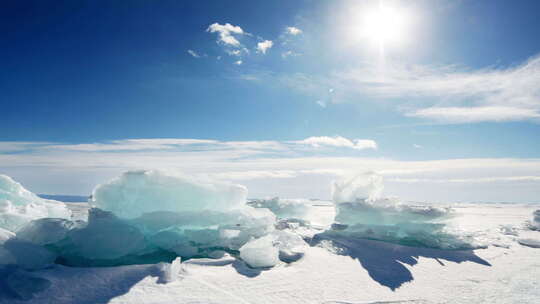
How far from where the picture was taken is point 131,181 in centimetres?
726

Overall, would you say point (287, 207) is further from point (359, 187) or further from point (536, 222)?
point (536, 222)

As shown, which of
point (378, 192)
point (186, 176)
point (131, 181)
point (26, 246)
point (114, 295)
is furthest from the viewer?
point (378, 192)

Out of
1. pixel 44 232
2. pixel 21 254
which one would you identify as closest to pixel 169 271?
pixel 21 254

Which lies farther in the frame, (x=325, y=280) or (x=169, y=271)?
(x=325, y=280)

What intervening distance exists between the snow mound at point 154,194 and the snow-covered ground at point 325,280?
5.12 ft

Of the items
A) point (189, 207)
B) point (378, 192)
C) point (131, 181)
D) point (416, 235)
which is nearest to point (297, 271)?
point (189, 207)

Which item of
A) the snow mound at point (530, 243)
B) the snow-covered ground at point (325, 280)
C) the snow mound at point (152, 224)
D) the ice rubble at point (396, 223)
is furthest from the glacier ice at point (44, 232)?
the snow mound at point (530, 243)

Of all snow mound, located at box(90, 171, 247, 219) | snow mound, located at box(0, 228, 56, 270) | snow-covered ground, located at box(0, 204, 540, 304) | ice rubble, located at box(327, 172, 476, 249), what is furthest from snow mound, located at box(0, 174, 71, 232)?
ice rubble, located at box(327, 172, 476, 249)

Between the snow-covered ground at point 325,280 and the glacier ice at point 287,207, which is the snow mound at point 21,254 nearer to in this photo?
the snow-covered ground at point 325,280

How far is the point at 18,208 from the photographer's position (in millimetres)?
8781

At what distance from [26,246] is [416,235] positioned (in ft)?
34.8

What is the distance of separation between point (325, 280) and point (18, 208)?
847 cm

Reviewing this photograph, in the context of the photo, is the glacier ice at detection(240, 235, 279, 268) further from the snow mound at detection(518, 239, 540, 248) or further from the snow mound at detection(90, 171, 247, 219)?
the snow mound at detection(518, 239, 540, 248)

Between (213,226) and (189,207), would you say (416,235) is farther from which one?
(189,207)
